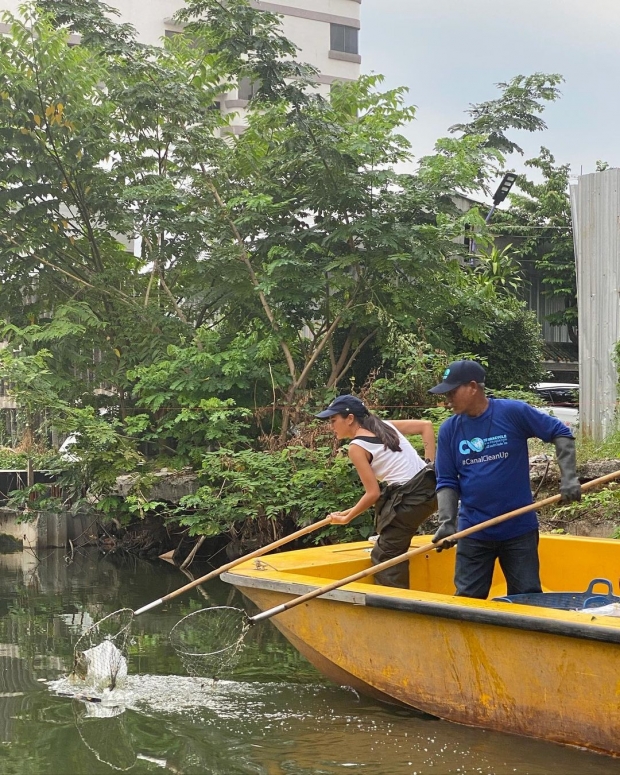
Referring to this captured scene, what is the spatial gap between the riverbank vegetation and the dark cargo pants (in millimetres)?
5306

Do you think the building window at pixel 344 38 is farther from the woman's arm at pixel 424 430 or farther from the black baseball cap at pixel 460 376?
the black baseball cap at pixel 460 376

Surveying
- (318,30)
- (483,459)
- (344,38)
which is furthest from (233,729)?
(344,38)

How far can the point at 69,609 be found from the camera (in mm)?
10078

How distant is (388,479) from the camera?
21.9ft

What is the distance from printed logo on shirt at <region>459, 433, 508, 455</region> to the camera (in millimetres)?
5551

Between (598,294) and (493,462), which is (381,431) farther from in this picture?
(598,294)

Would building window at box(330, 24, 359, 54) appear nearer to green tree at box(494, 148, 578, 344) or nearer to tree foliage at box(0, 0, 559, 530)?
green tree at box(494, 148, 578, 344)

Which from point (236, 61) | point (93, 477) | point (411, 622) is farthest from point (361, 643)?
point (236, 61)

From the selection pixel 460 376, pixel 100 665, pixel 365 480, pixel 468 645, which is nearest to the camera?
pixel 468 645

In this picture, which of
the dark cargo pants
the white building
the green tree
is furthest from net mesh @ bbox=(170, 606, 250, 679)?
the white building

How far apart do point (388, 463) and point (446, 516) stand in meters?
1.09

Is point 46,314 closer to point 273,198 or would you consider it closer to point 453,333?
point 273,198

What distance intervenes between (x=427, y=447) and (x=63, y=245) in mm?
9462

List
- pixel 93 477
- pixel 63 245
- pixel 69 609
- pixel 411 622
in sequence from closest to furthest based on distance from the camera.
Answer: pixel 411 622, pixel 69 609, pixel 93 477, pixel 63 245
